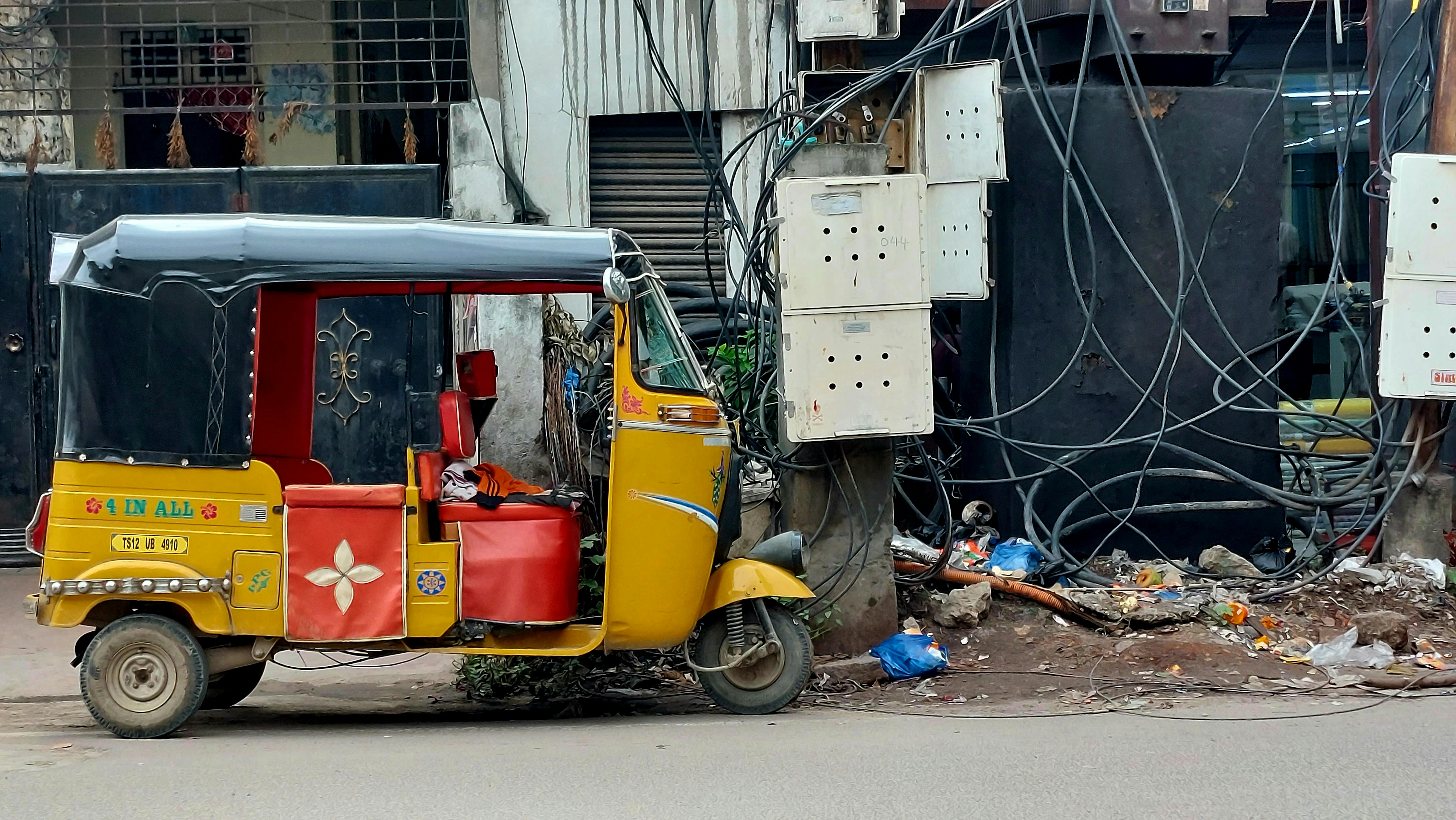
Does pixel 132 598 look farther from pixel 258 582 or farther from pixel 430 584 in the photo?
pixel 430 584

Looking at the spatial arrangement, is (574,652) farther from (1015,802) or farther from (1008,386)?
(1008,386)

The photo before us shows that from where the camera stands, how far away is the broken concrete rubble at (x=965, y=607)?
7141mm

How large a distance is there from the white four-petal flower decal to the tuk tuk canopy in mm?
570

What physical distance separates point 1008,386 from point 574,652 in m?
3.90

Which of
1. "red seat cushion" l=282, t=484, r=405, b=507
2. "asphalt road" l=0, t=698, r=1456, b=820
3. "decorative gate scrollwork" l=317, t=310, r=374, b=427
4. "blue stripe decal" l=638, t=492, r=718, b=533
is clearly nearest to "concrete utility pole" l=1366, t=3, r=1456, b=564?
"asphalt road" l=0, t=698, r=1456, b=820

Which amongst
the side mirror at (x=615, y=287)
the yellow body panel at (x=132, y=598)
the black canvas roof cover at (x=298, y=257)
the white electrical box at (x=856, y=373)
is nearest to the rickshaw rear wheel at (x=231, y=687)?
the yellow body panel at (x=132, y=598)

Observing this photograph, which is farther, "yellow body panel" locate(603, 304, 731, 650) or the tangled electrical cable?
the tangled electrical cable

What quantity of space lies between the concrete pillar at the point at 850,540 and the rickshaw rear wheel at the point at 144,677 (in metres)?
3.01

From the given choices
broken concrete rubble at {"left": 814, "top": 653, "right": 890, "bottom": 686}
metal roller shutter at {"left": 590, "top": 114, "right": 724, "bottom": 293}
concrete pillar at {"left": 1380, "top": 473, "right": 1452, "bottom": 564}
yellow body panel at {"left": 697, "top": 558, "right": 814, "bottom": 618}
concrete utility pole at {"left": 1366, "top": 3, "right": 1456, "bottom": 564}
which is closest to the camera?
yellow body panel at {"left": 697, "top": 558, "right": 814, "bottom": 618}

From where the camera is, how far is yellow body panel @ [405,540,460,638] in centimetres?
564

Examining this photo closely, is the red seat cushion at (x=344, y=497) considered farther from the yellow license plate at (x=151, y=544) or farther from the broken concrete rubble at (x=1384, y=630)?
the broken concrete rubble at (x=1384, y=630)

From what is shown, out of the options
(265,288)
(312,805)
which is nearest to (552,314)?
(265,288)

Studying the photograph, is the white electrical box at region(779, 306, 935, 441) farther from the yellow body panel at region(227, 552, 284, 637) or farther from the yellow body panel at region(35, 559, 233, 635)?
the yellow body panel at region(35, 559, 233, 635)

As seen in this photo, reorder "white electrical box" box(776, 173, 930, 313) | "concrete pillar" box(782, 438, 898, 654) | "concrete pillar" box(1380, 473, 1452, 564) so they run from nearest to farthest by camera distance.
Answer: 1. "white electrical box" box(776, 173, 930, 313)
2. "concrete pillar" box(782, 438, 898, 654)
3. "concrete pillar" box(1380, 473, 1452, 564)
